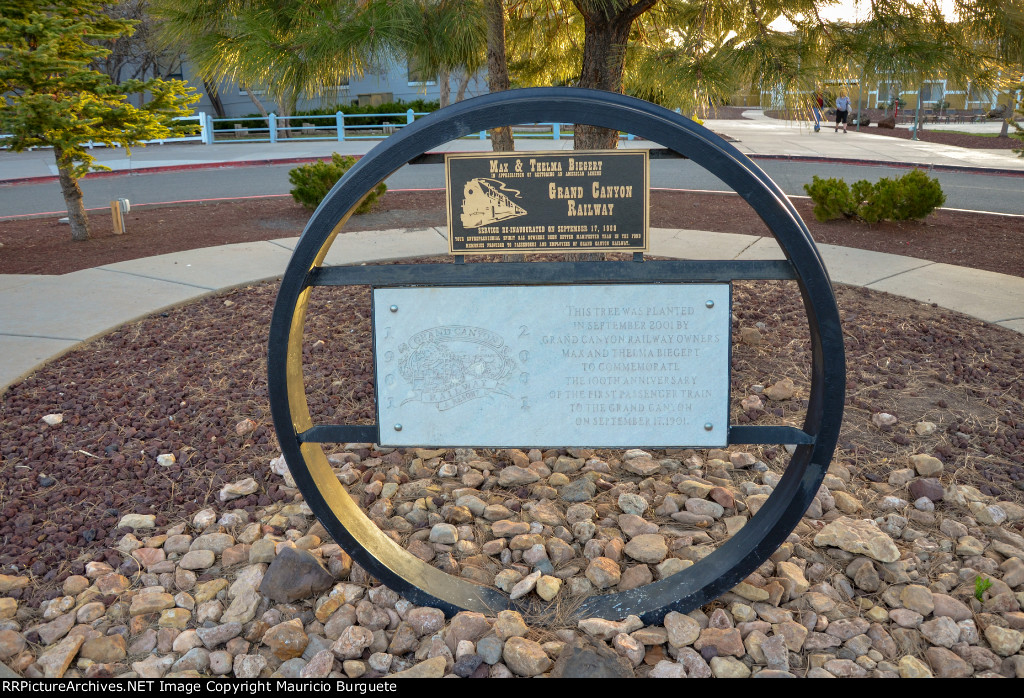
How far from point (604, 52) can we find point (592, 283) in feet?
9.96

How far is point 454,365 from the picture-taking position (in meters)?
2.62

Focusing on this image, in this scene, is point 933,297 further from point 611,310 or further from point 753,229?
point 611,310

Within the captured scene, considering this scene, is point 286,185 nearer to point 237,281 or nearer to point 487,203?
point 237,281

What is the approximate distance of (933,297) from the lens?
592 centimetres

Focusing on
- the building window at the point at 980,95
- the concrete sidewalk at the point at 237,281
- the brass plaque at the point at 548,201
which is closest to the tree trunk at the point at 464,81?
the concrete sidewalk at the point at 237,281

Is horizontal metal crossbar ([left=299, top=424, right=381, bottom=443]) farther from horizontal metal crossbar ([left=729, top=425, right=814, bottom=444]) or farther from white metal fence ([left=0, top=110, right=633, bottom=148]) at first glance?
white metal fence ([left=0, top=110, right=633, bottom=148])

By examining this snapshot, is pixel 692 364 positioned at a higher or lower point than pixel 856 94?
lower

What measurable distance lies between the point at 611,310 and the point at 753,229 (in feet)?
21.7

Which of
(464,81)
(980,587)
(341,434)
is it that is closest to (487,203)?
(341,434)

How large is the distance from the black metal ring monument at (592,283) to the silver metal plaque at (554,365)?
0.17 feet

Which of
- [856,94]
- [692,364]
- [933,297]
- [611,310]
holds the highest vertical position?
[856,94]

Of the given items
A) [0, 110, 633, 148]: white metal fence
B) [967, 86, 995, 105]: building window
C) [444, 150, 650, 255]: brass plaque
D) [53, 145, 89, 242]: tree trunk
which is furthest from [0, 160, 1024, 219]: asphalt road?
[444, 150, 650, 255]: brass plaque

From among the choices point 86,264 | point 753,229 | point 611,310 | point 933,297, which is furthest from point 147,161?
point 611,310

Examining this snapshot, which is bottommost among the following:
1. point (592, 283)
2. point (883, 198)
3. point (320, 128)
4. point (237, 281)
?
point (237, 281)
